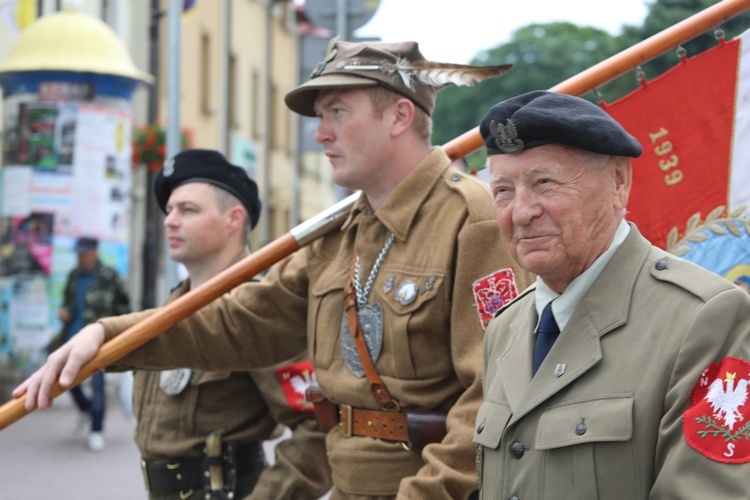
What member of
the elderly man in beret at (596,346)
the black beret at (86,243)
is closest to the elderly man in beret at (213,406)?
the elderly man in beret at (596,346)

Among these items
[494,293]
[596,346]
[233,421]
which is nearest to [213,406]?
[233,421]

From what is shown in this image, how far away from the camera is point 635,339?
2.49 metres

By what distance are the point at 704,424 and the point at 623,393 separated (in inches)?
7.6

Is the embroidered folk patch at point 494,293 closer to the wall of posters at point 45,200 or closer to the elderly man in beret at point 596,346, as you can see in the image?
the elderly man in beret at point 596,346

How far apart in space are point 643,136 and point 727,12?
0.45 metres

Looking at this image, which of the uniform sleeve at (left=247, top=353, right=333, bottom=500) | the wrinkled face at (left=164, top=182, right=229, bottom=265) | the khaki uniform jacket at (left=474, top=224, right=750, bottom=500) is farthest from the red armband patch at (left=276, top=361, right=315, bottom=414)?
the khaki uniform jacket at (left=474, top=224, right=750, bottom=500)

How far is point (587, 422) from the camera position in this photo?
8.12 feet

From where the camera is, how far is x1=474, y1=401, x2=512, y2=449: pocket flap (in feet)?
8.89

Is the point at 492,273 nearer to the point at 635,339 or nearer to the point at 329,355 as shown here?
the point at 329,355

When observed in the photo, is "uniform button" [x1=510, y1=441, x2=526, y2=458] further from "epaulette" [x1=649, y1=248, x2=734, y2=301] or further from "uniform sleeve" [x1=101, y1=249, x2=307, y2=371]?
"uniform sleeve" [x1=101, y1=249, x2=307, y2=371]

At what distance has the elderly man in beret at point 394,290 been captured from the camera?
3559mm

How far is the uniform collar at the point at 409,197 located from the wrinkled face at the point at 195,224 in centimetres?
140

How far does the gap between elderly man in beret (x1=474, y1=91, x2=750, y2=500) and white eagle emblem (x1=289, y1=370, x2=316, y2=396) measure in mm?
1931

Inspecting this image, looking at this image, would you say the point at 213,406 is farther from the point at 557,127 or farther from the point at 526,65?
the point at 526,65
